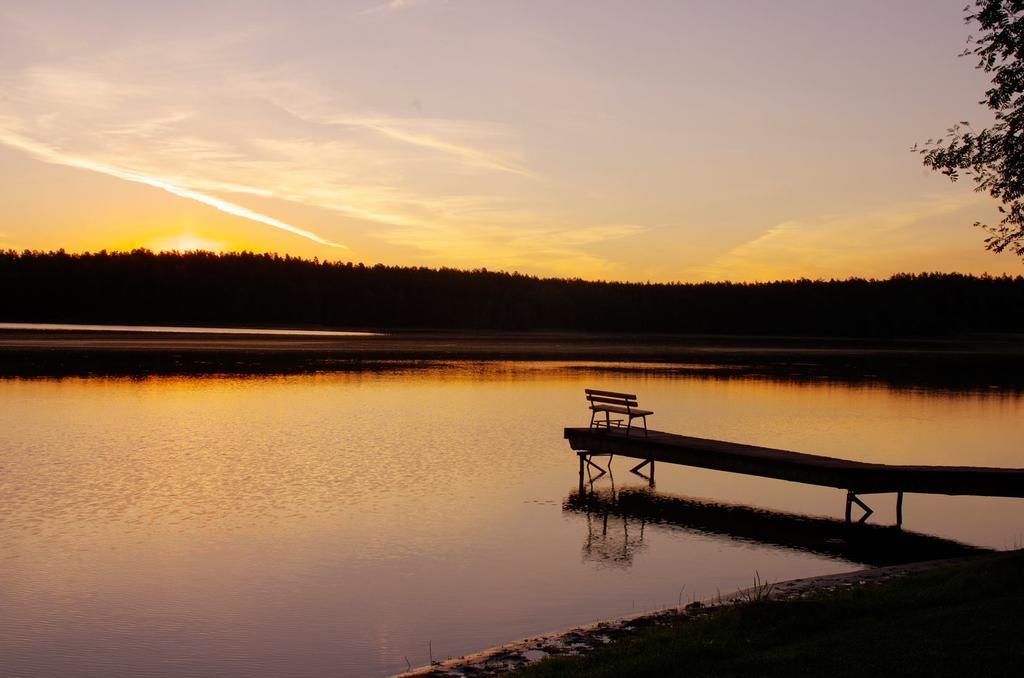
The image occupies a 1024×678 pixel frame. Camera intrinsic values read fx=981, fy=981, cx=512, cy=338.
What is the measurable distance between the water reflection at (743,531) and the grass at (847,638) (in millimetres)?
4388

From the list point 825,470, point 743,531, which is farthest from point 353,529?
point 825,470

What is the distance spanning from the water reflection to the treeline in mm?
145960

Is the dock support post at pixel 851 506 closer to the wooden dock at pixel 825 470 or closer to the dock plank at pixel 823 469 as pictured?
the wooden dock at pixel 825 470

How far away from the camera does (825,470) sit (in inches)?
721

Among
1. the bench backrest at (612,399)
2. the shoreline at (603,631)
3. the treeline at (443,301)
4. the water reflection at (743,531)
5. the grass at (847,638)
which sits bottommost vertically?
the water reflection at (743,531)

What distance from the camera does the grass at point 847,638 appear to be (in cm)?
806

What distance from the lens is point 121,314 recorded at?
152m

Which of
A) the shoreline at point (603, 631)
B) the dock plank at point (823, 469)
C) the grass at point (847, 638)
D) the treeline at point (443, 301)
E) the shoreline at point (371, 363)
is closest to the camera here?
the grass at point (847, 638)

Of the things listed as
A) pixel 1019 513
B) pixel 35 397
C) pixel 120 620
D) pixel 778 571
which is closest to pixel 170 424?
pixel 35 397

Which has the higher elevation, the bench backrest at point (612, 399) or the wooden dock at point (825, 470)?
the bench backrest at point (612, 399)

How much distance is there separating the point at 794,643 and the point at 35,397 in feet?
109

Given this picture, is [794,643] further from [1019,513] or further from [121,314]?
[121,314]

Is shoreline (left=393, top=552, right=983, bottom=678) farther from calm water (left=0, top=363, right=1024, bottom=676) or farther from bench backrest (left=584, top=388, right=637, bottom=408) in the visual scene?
bench backrest (left=584, top=388, right=637, bottom=408)

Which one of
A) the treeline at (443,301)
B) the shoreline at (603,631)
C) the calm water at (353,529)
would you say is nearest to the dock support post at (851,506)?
the calm water at (353,529)
